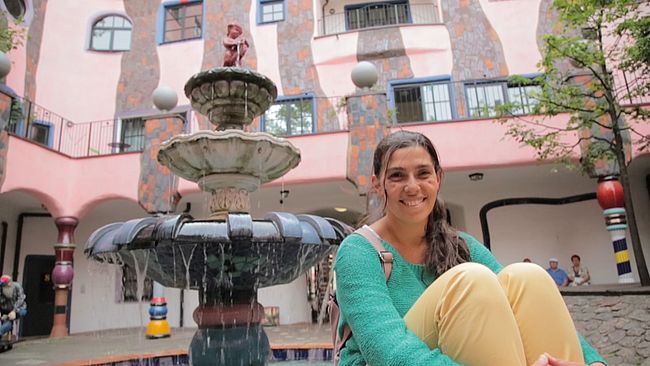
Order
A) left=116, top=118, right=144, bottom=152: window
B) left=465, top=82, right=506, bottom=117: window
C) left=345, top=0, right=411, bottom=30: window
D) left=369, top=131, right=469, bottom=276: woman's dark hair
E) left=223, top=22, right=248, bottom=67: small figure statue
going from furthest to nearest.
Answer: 1. left=345, top=0, right=411, bottom=30: window
2. left=116, top=118, right=144, bottom=152: window
3. left=465, top=82, right=506, bottom=117: window
4. left=223, top=22, right=248, bottom=67: small figure statue
5. left=369, top=131, right=469, bottom=276: woman's dark hair

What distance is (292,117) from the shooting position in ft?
42.0

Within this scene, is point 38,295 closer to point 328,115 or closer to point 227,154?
point 328,115

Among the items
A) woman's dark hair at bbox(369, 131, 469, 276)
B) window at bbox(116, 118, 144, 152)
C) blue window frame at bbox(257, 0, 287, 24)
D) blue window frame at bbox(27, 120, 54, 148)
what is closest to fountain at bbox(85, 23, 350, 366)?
woman's dark hair at bbox(369, 131, 469, 276)

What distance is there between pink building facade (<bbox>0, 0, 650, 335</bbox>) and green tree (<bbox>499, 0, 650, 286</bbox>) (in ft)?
1.45

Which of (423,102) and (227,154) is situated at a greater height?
(423,102)

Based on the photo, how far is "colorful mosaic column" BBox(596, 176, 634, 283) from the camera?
28.4 ft

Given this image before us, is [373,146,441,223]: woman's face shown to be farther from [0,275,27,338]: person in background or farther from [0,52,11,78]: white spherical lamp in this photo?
[0,52,11,78]: white spherical lamp

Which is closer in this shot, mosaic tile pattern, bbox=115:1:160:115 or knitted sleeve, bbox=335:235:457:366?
knitted sleeve, bbox=335:235:457:366

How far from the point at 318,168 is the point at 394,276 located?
8524 millimetres

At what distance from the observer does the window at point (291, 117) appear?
12633 mm

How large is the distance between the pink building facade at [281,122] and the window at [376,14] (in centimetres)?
5

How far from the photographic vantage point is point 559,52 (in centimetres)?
765

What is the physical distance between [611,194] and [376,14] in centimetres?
906

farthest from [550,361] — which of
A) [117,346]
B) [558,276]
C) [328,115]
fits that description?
[328,115]
